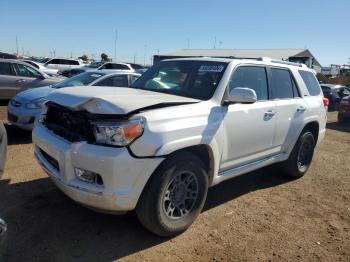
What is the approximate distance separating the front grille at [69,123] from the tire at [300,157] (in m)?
3.51

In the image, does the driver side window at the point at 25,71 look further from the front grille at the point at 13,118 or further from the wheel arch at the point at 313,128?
the wheel arch at the point at 313,128

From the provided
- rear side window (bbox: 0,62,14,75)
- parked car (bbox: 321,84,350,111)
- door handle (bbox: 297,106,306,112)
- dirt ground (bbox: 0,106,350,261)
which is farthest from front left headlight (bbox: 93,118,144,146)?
parked car (bbox: 321,84,350,111)

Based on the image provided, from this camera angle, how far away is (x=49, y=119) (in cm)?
426

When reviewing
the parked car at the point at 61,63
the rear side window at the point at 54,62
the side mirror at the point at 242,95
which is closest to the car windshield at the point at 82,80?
the side mirror at the point at 242,95

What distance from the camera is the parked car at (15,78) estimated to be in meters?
11.6

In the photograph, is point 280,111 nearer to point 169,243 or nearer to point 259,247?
point 259,247

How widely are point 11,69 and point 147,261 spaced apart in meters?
10.2

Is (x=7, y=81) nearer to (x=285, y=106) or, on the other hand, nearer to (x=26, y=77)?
(x=26, y=77)

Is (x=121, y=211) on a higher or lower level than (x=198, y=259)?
higher

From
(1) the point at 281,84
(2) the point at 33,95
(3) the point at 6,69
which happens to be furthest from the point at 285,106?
(3) the point at 6,69

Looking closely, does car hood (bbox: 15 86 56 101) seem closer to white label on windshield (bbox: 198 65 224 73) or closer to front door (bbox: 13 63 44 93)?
front door (bbox: 13 63 44 93)

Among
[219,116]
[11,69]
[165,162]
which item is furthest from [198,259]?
[11,69]

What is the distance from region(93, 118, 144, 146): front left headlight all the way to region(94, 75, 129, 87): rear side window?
4725 millimetres

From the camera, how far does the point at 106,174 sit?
3.24 metres
